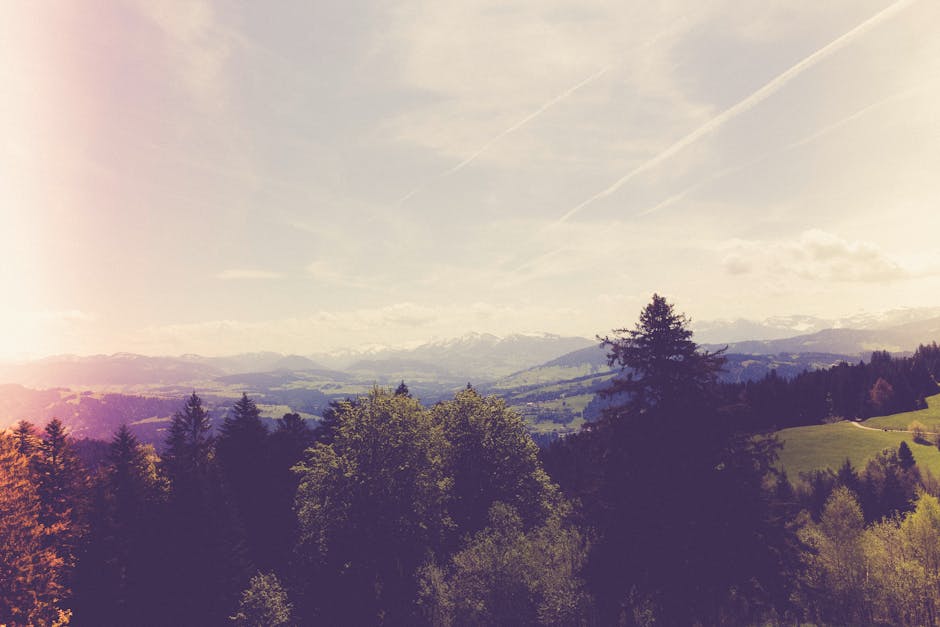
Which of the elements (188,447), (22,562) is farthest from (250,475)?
(22,562)

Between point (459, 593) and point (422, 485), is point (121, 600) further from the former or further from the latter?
point (459, 593)

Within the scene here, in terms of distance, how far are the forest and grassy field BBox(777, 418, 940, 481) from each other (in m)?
61.6

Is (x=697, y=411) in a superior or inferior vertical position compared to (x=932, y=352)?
superior

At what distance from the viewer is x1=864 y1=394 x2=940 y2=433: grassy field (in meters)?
121

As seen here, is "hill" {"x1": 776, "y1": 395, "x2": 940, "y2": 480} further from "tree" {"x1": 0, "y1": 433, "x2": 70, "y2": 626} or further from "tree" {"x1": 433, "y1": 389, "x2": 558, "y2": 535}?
"tree" {"x1": 0, "y1": 433, "x2": 70, "y2": 626}

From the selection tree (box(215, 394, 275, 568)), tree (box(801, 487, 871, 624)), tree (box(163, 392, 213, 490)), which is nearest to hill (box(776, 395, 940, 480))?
tree (box(801, 487, 871, 624))

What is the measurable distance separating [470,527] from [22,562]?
34747 millimetres

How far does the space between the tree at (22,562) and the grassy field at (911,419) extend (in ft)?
540

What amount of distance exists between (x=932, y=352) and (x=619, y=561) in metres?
232

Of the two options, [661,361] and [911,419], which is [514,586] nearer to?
[661,361]

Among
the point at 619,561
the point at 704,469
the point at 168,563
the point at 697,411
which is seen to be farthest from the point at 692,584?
the point at 168,563

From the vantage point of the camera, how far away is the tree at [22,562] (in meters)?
34.1

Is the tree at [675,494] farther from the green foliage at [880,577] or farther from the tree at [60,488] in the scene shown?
the tree at [60,488]

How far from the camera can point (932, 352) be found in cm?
17938
